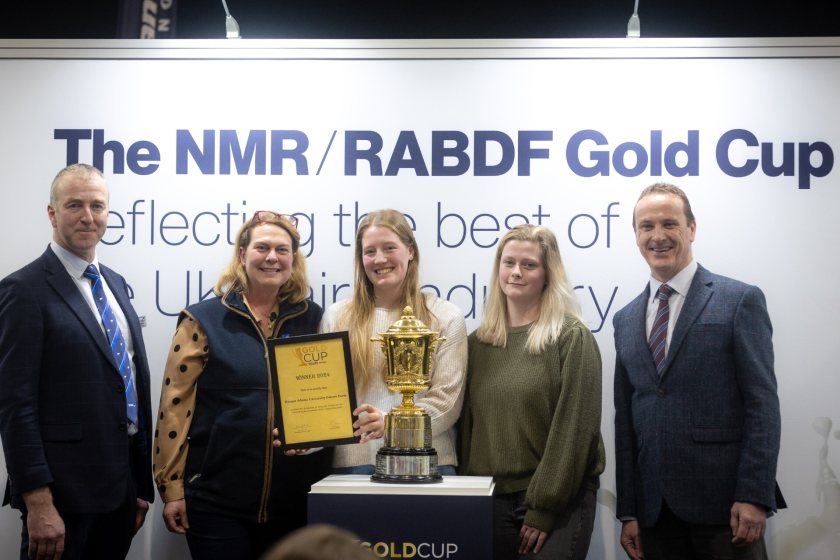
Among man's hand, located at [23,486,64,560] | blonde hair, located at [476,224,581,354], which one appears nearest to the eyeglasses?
blonde hair, located at [476,224,581,354]

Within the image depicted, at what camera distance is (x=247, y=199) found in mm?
4375

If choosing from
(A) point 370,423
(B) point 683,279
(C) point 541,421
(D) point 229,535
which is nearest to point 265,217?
(A) point 370,423

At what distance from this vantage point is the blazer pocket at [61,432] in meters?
3.72

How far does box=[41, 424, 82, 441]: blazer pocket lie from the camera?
3.72 metres

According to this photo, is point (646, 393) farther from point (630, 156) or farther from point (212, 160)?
point (212, 160)

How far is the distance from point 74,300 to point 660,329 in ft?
7.07

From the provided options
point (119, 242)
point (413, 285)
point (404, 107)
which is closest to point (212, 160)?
point (119, 242)

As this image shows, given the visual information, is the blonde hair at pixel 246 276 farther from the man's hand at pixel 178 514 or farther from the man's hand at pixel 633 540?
the man's hand at pixel 633 540

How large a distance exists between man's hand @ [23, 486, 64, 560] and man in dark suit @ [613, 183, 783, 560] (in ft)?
6.67

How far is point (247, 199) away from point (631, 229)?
160 cm

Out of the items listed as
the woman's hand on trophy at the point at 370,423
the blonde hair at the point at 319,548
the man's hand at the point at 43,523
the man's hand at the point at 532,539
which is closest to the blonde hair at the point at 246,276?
the woman's hand on trophy at the point at 370,423

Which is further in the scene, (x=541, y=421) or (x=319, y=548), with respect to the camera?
(x=541, y=421)

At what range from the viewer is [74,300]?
3.80 m

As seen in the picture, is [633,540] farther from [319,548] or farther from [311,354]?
[319,548]
